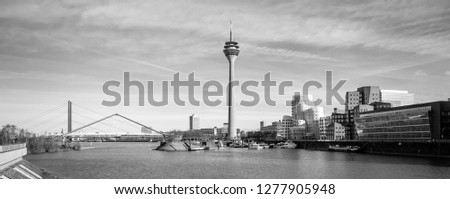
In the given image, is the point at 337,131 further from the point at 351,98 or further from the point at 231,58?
the point at 231,58

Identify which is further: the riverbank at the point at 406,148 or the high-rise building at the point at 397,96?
the high-rise building at the point at 397,96

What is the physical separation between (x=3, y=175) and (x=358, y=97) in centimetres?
10986

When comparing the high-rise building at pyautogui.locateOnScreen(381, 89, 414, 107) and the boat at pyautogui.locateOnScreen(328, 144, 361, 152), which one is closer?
the boat at pyautogui.locateOnScreen(328, 144, 361, 152)

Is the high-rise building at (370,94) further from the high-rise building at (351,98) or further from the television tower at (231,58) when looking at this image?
the television tower at (231,58)

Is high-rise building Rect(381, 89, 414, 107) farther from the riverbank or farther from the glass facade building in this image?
the riverbank

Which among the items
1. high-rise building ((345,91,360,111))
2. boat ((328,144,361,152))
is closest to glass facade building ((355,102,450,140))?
boat ((328,144,361,152))

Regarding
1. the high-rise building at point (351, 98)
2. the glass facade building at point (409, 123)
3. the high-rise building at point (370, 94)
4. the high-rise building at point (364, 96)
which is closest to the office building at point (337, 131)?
the high-rise building at point (364, 96)

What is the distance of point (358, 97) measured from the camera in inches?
4729

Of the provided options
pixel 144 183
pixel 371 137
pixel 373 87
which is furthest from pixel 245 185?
pixel 373 87

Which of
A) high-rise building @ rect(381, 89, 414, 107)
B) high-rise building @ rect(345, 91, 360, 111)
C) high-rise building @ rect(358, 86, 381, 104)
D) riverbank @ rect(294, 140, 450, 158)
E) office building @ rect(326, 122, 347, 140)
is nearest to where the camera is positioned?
riverbank @ rect(294, 140, 450, 158)

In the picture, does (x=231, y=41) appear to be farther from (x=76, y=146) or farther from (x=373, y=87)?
(x=76, y=146)

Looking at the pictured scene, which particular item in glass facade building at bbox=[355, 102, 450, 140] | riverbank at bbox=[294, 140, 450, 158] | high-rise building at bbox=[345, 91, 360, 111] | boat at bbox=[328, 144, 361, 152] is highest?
high-rise building at bbox=[345, 91, 360, 111]

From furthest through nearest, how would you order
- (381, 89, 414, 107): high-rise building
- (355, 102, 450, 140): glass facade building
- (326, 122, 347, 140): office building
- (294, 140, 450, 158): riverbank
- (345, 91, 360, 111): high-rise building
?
(345, 91, 360, 111): high-rise building, (381, 89, 414, 107): high-rise building, (326, 122, 347, 140): office building, (355, 102, 450, 140): glass facade building, (294, 140, 450, 158): riverbank

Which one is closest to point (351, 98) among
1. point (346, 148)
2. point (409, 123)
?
point (346, 148)
